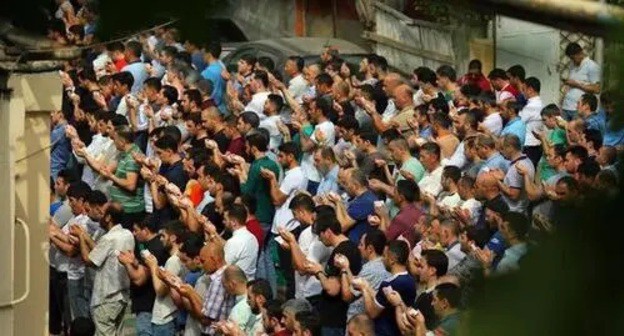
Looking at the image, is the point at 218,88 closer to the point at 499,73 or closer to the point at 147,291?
the point at 147,291

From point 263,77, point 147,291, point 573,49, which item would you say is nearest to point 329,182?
point 147,291

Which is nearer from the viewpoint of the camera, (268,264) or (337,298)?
(337,298)

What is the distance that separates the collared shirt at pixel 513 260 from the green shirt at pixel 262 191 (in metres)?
9.70

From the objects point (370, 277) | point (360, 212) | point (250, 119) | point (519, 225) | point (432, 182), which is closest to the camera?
point (519, 225)

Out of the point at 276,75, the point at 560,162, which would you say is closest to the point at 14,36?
the point at 560,162

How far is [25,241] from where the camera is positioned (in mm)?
8719

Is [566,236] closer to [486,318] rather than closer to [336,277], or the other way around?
[486,318]

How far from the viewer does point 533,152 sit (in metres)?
10.4

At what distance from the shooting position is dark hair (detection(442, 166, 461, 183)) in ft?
31.1

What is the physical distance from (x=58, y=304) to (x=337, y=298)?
2967 mm

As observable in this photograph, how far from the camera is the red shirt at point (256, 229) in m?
10.1

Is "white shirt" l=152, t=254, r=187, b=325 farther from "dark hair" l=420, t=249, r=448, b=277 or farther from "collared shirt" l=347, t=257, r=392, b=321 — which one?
"dark hair" l=420, t=249, r=448, b=277

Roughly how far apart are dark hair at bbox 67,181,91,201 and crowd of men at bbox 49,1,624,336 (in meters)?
0.02

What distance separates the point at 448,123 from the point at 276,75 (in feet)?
9.97
